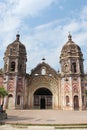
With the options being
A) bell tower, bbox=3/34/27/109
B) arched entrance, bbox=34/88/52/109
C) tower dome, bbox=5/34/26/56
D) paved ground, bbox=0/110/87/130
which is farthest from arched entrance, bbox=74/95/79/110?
paved ground, bbox=0/110/87/130

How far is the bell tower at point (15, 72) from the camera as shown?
1219 inches

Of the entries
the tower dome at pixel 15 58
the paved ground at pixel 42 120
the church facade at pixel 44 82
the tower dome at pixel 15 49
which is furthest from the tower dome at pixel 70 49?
the paved ground at pixel 42 120

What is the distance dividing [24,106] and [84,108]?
965 cm

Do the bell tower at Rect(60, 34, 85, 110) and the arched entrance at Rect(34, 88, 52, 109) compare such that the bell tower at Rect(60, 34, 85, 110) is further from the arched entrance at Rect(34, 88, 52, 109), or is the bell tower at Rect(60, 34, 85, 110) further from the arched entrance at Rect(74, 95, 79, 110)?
the arched entrance at Rect(34, 88, 52, 109)

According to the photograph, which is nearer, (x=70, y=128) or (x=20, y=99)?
(x=70, y=128)

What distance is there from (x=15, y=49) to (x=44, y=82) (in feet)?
25.1

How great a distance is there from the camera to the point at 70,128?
9.88 m

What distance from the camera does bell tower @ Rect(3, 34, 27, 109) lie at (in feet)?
102

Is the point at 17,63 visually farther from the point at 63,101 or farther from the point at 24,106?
the point at 63,101

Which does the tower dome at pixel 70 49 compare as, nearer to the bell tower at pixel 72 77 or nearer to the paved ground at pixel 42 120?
the bell tower at pixel 72 77

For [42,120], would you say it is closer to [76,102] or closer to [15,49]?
[76,102]

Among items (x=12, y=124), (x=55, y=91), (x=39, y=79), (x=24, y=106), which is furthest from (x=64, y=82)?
(x=12, y=124)

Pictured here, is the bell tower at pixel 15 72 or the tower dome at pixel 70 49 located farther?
the tower dome at pixel 70 49

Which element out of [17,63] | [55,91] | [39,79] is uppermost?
[17,63]
